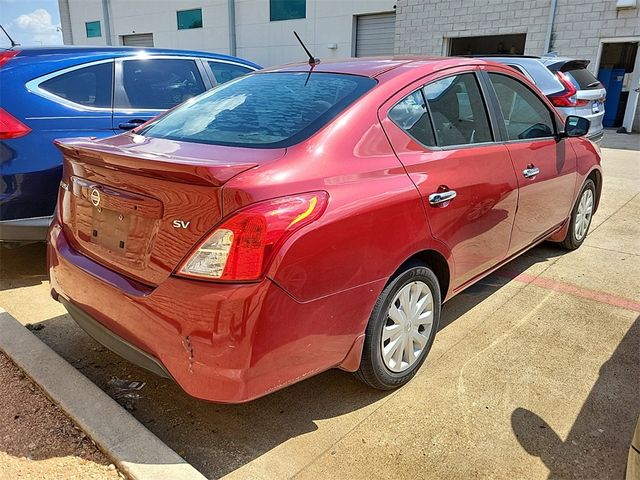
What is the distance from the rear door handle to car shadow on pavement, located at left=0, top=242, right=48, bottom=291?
370 centimetres

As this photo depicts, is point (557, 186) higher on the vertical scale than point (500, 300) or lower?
higher

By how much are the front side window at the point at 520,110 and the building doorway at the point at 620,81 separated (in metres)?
11.9

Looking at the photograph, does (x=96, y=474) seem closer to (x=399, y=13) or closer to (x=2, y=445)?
(x=2, y=445)

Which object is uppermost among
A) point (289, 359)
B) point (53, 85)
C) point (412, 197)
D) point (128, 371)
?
point (53, 85)

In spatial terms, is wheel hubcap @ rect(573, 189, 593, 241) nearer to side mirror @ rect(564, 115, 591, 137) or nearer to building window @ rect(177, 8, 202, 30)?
side mirror @ rect(564, 115, 591, 137)

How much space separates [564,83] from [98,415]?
7.10m

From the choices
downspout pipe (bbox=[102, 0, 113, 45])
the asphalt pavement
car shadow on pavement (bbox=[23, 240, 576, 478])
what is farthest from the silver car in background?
downspout pipe (bbox=[102, 0, 113, 45])

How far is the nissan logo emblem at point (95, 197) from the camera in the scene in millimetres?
2348

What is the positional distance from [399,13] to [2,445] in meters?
16.8

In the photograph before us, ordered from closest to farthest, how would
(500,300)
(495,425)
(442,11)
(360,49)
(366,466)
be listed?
(366,466) → (495,425) → (500,300) → (442,11) → (360,49)

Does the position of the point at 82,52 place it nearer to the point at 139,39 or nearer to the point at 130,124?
the point at 130,124

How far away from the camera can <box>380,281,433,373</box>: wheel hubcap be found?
2.55 metres

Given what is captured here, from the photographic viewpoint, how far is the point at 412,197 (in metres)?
2.47

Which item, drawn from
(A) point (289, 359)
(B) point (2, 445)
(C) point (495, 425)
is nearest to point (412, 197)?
(A) point (289, 359)
